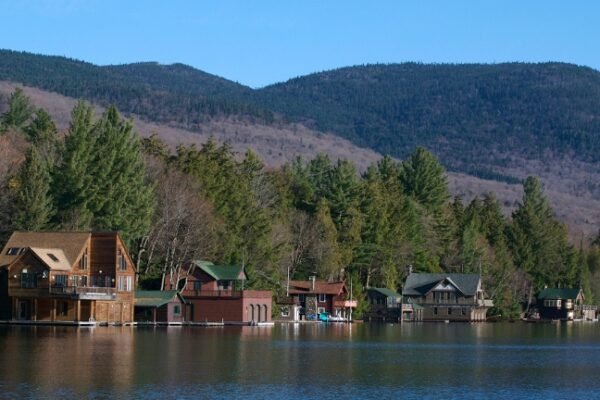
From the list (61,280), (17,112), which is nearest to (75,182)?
(61,280)

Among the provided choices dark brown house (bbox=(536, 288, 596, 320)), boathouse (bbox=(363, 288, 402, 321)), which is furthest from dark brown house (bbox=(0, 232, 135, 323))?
dark brown house (bbox=(536, 288, 596, 320))

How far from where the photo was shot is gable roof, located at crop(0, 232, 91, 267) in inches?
3878

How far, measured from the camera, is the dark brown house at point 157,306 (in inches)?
4218

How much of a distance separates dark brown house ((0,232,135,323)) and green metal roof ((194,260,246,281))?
38.9ft

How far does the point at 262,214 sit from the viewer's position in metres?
124

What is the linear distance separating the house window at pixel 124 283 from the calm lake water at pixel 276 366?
6.92 metres

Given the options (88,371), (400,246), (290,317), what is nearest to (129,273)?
(290,317)

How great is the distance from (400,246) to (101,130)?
172 feet

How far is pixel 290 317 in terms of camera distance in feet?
436

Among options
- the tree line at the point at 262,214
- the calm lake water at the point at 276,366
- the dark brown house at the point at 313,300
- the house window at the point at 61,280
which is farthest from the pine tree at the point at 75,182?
the dark brown house at the point at 313,300

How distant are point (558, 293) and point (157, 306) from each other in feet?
287

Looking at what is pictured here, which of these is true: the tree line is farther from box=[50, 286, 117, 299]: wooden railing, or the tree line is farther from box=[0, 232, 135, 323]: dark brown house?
box=[50, 286, 117, 299]: wooden railing

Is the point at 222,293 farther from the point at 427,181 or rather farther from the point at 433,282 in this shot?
the point at 427,181

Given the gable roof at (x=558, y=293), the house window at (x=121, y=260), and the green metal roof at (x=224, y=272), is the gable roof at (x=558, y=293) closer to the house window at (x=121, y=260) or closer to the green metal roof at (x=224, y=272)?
the green metal roof at (x=224, y=272)
